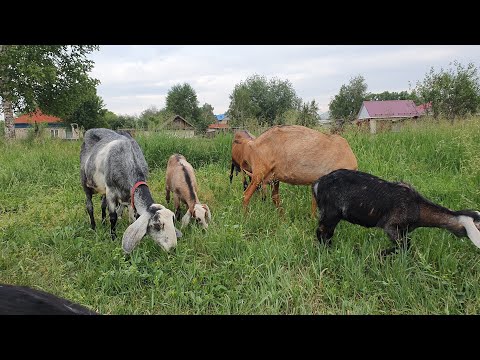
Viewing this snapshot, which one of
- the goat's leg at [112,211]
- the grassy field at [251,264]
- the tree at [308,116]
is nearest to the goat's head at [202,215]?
the grassy field at [251,264]

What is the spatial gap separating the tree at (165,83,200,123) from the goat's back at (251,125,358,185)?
1515 inches

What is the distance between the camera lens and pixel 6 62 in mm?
16844

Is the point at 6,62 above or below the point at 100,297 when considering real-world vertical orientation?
above

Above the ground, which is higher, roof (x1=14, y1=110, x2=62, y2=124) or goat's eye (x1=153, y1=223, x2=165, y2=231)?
roof (x1=14, y1=110, x2=62, y2=124)

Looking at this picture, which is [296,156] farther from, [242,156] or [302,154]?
[242,156]

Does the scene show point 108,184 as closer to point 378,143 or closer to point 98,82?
point 378,143

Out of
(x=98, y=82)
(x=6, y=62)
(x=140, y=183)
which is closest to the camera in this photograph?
(x=140, y=183)

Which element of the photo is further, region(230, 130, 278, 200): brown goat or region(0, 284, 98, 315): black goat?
region(230, 130, 278, 200): brown goat

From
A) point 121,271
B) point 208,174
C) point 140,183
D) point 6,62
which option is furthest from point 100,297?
point 6,62

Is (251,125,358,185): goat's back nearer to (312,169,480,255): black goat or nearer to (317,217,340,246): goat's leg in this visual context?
(312,169,480,255): black goat

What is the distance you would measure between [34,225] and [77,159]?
453 centimetres

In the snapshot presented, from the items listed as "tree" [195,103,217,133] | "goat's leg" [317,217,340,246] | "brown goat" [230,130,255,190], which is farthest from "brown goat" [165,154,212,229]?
"tree" [195,103,217,133]

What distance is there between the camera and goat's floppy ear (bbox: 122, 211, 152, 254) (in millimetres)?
4340

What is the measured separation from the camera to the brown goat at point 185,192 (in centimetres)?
549
